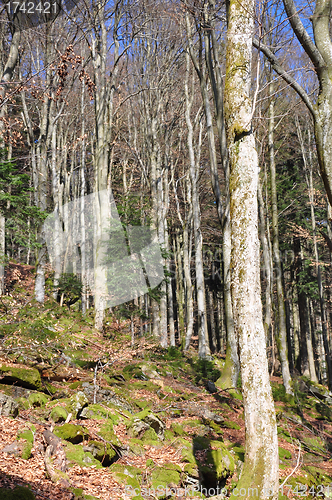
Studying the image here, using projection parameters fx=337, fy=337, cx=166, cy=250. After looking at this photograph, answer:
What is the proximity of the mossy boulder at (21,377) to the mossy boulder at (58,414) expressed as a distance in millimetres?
757

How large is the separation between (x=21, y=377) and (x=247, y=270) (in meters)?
4.20

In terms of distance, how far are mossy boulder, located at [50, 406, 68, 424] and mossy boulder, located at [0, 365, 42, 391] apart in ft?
2.48

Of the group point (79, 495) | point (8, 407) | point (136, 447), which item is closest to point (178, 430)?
point (136, 447)

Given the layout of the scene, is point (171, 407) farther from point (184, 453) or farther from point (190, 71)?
point (190, 71)

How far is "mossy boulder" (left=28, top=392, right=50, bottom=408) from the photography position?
17.9ft

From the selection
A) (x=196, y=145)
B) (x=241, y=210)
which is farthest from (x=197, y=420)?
(x=196, y=145)

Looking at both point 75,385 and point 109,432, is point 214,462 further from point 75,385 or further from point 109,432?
point 75,385

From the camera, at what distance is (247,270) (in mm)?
4035

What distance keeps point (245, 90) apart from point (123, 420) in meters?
5.78

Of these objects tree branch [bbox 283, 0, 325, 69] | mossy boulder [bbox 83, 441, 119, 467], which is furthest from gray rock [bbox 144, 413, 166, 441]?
tree branch [bbox 283, 0, 325, 69]

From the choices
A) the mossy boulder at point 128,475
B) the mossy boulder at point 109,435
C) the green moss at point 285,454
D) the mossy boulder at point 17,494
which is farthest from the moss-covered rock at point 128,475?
the green moss at point 285,454

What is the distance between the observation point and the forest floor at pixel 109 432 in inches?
163

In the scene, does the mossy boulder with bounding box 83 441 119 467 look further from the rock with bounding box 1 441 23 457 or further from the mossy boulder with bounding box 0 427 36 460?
the rock with bounding box 1 441 23 457

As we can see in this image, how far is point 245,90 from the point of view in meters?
4.48
